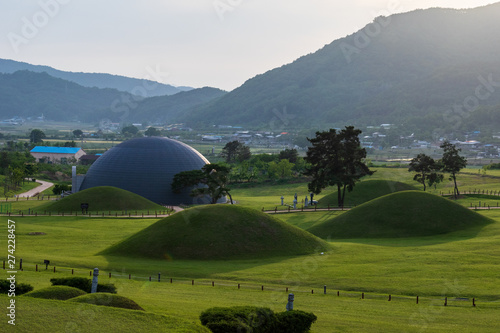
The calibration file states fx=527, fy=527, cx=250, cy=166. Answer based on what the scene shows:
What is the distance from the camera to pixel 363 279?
1877 inches

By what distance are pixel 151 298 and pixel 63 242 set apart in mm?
33629

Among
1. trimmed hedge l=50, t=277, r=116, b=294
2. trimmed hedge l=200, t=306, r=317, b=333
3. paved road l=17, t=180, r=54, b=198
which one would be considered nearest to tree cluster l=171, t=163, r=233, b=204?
paved road l=17, t=180, r=54, b=198

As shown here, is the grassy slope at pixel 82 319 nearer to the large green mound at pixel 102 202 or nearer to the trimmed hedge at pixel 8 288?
the trimmed hedge at pixel 8 288

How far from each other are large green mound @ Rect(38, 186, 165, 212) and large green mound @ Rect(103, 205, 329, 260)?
39.3 metres

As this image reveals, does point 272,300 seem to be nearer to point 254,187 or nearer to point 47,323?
point 47,323

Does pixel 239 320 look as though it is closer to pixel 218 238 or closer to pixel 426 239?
pixel 218 238

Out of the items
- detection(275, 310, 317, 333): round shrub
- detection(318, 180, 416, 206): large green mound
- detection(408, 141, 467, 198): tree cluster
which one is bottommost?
detection(275, 310, 317, 333): round shrub

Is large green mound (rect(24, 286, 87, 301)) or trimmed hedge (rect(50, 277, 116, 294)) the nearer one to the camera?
large green mound (rect(24, 286, 87, 301))

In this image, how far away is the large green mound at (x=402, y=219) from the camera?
78.5 meters

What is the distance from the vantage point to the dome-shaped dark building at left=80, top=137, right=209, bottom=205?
120812 mm

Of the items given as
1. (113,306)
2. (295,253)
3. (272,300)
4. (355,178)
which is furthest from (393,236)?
(113,306)

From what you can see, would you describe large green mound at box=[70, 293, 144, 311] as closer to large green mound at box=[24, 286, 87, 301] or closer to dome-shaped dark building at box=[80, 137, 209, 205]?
large green mound at box=[24, 286, 87, 301]

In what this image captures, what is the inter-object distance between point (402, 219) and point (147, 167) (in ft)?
211

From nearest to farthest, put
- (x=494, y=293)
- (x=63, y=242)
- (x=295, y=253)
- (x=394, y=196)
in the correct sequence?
(x=494, y=293)
(x=295, y=253)
(x=63, y=242)
(x=394, y=196)
